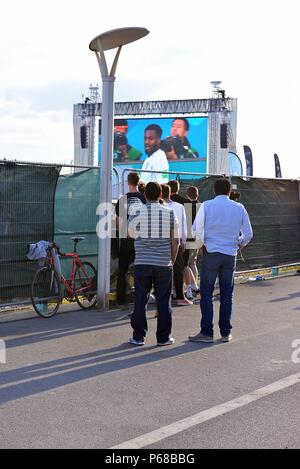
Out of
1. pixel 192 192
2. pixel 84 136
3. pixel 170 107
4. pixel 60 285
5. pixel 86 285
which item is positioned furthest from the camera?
pixel 84 136

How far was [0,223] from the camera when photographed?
10125 millimetres

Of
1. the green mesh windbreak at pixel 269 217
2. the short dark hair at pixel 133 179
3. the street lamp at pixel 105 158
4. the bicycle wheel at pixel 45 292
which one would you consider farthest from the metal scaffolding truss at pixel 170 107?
the bicycle wheel at pixel 45 292

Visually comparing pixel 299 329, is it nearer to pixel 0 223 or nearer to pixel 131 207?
A: pixel 131 207

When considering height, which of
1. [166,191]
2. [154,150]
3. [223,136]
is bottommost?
[166,191]

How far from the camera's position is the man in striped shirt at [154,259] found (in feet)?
27.6

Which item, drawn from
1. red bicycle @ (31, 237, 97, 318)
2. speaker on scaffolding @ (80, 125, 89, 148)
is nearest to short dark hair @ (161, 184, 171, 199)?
red bicycle @ (31, 237, 97, 318)

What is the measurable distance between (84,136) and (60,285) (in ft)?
154

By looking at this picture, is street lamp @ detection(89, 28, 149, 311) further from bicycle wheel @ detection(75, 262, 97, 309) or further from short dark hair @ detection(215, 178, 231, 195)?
short dark hair @ detection(215, 178, 231, 195)

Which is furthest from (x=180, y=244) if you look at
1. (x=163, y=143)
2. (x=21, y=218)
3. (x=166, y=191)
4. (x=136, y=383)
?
(x=163, y=143)

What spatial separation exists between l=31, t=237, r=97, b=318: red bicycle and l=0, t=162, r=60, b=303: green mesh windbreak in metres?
0.32

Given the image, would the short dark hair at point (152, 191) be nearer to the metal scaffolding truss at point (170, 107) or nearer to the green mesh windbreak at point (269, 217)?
the green mesh windbreak at point (269, 217)

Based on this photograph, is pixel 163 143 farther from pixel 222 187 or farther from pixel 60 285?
pixel 222 187

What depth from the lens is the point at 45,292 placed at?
409 inches

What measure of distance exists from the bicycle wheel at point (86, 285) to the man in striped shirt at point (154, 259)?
259 centimetres
